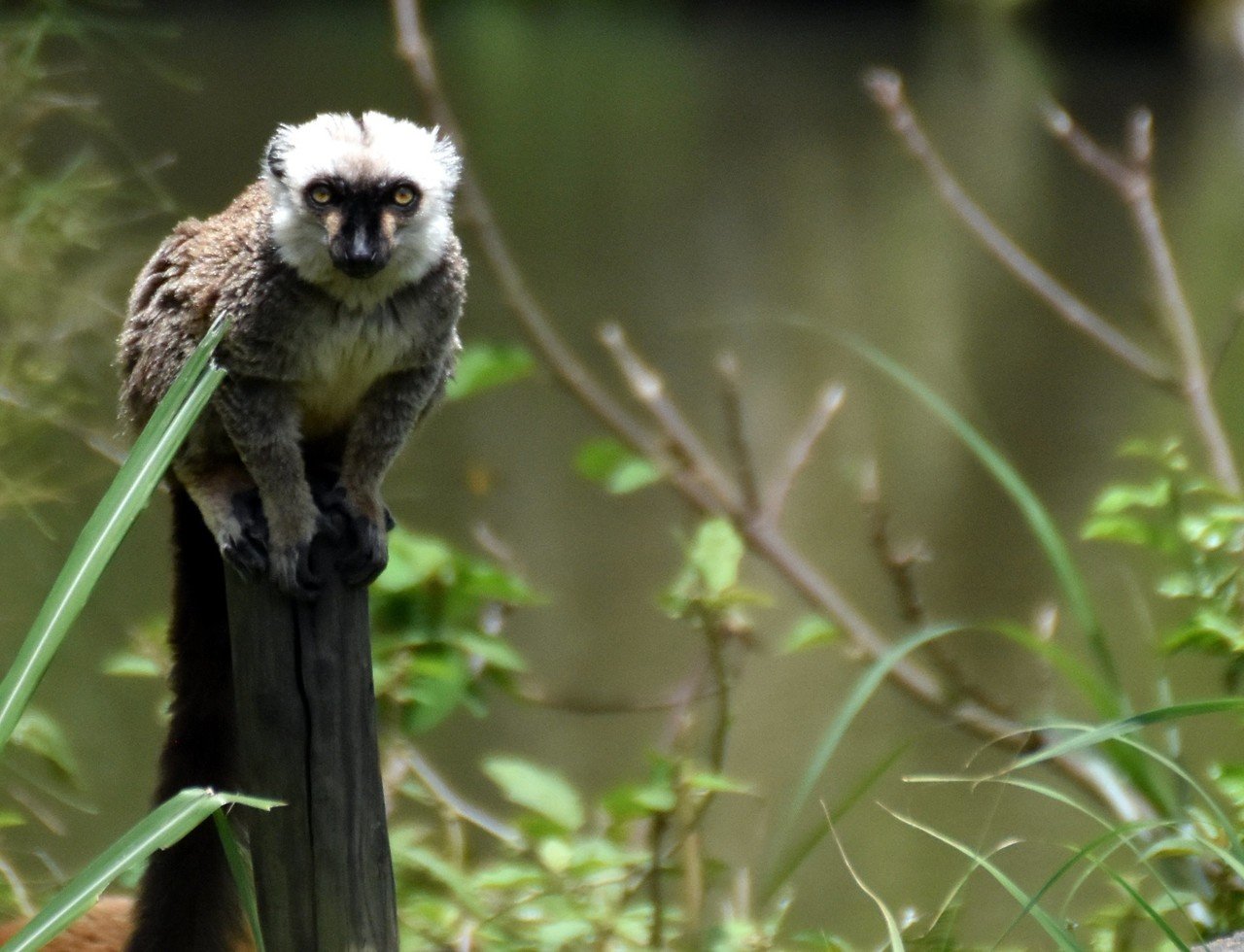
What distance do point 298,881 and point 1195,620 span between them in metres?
1.76

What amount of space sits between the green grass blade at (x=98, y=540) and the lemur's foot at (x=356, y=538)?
479 mm

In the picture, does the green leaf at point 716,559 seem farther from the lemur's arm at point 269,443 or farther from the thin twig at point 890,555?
the lemur's arm at point 269,443

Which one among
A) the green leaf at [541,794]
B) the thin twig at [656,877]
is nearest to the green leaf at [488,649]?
the green leaf at [541,794]

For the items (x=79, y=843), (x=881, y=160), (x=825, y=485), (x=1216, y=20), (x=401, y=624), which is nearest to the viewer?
(x=401, y=624)

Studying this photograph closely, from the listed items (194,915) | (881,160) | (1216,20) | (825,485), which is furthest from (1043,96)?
(194,915)

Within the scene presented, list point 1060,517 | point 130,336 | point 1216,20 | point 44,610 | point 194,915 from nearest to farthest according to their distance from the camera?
point 44,610 < point 194,915 < point 130,336 < point 1060,517 < point 1216,20

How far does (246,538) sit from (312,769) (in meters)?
0.41

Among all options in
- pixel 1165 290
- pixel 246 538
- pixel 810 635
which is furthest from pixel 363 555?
pixel 1165 290

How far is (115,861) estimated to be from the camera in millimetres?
1728

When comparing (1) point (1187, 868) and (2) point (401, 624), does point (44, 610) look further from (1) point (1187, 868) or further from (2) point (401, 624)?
(1) point (1187, 868)

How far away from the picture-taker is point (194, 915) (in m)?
2.52

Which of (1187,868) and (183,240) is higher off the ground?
(183,240)

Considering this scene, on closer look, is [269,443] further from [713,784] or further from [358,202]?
[713,784]

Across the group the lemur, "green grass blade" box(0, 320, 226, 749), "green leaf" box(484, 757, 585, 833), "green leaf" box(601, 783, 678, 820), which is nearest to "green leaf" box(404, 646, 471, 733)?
"green leaf" box(484, 757, 585, 833)
